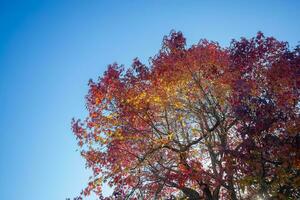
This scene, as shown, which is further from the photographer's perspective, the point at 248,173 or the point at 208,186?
the point at 208,186

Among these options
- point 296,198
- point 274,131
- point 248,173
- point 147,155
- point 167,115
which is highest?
point 167,115

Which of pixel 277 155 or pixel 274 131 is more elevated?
pixel 274 131

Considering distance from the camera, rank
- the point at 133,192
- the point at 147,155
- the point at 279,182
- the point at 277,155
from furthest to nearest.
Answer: the point at 147,155 < the point at 133,192 < the point at 279,182 < the point at 277,155

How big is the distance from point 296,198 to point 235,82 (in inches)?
254

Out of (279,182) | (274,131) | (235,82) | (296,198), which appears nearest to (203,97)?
(235,82)

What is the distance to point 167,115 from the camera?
1666cm

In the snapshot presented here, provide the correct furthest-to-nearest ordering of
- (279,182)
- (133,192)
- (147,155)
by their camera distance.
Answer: (147,155), (133,192), (279,182)

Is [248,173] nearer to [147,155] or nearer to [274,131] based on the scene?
[274,131]

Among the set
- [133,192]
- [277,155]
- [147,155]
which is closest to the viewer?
[277,155]

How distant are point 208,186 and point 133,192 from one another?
4013mm

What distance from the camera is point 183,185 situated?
15.2 meters

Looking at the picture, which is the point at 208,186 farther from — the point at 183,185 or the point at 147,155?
the point at 147,155

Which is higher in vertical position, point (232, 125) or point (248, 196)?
point (232, 125)

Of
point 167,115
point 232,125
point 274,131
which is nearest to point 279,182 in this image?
point 274,131
